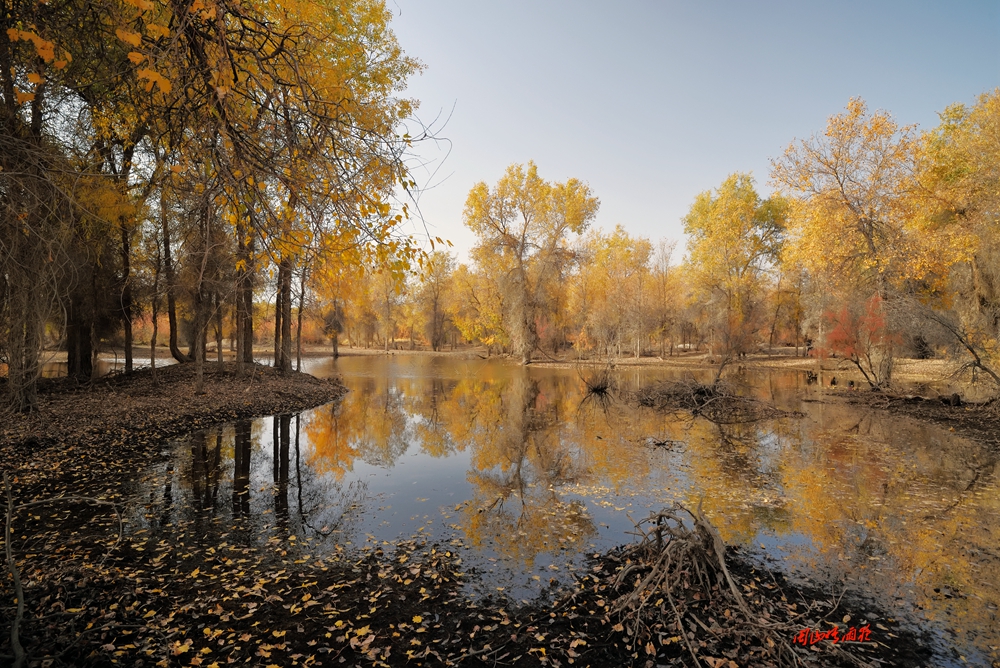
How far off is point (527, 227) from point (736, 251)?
1570 centimetres

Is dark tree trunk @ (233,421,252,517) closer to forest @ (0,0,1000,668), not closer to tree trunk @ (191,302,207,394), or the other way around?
forest @ (0,0,1000,668)

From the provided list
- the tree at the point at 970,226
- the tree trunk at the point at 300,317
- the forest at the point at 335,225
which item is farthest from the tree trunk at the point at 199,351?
the tree at the point at 970,226

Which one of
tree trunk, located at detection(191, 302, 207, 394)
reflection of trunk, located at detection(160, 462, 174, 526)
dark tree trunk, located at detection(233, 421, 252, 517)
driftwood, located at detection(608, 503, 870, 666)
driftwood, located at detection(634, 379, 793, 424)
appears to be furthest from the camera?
driftwood, located at detection(634, 379, 793, 424)

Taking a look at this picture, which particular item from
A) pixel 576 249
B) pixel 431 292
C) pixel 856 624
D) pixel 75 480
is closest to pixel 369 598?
pixel 856 624

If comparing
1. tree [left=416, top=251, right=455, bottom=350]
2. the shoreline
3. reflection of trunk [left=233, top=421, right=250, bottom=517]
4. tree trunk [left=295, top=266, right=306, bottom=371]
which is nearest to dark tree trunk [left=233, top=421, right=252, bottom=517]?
reflection of trunk [left=233, top=421, right=250, bottom=517]

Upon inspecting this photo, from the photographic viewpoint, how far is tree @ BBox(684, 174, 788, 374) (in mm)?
36250

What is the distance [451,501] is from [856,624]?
5.09m

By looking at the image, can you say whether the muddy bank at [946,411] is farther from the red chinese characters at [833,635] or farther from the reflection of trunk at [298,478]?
the reflection of trunk at [298,478]

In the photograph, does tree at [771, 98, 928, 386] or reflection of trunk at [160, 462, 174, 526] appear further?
tree at [771, 98, 928, 386]

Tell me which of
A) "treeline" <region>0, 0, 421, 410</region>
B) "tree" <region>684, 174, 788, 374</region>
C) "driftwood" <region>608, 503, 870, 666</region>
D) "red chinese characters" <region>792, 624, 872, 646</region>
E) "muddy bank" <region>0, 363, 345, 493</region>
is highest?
"tree" <region>684, 174, 788, 374</region>

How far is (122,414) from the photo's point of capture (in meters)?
11.4

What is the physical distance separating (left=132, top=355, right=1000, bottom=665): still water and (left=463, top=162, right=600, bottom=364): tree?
2194cm

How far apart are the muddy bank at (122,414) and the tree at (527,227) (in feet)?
61.4

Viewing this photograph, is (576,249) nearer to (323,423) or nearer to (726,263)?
(726,263)
